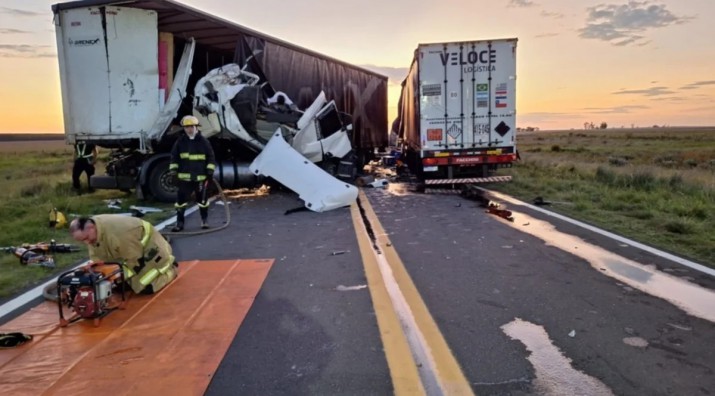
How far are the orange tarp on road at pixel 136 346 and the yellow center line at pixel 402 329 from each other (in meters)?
1.13

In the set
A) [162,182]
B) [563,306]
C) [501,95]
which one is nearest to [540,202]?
[501,95]

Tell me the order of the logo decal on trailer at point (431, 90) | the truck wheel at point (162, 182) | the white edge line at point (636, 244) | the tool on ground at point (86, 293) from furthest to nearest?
the logo decal on trailer at point (431, 90)
the truck wheel at point (162, 182)
the white edge line at point (636, 244)
the tool on ground at point (86, 293)

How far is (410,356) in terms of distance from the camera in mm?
3418

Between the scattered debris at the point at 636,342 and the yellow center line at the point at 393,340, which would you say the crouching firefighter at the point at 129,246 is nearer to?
the yellow center line at the point at 393,340

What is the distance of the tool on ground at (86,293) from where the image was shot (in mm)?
4062

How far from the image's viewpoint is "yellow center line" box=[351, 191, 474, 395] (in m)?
3.09

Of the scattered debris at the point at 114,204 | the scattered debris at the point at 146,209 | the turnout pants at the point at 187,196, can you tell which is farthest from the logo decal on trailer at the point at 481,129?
the scattered debris at the point at 114,204

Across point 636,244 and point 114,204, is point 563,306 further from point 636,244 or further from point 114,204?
point 114,204

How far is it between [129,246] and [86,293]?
640 mm

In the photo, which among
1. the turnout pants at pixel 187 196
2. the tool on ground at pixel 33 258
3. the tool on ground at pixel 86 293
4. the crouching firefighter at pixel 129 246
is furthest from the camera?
the turnout pants at pixel 187 196

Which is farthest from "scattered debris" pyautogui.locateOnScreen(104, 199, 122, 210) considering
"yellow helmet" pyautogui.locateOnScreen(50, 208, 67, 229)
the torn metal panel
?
the torn metal panel

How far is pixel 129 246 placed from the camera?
181 inches

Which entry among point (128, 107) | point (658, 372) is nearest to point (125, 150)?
point (128, 107)

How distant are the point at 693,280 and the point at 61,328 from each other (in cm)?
569
